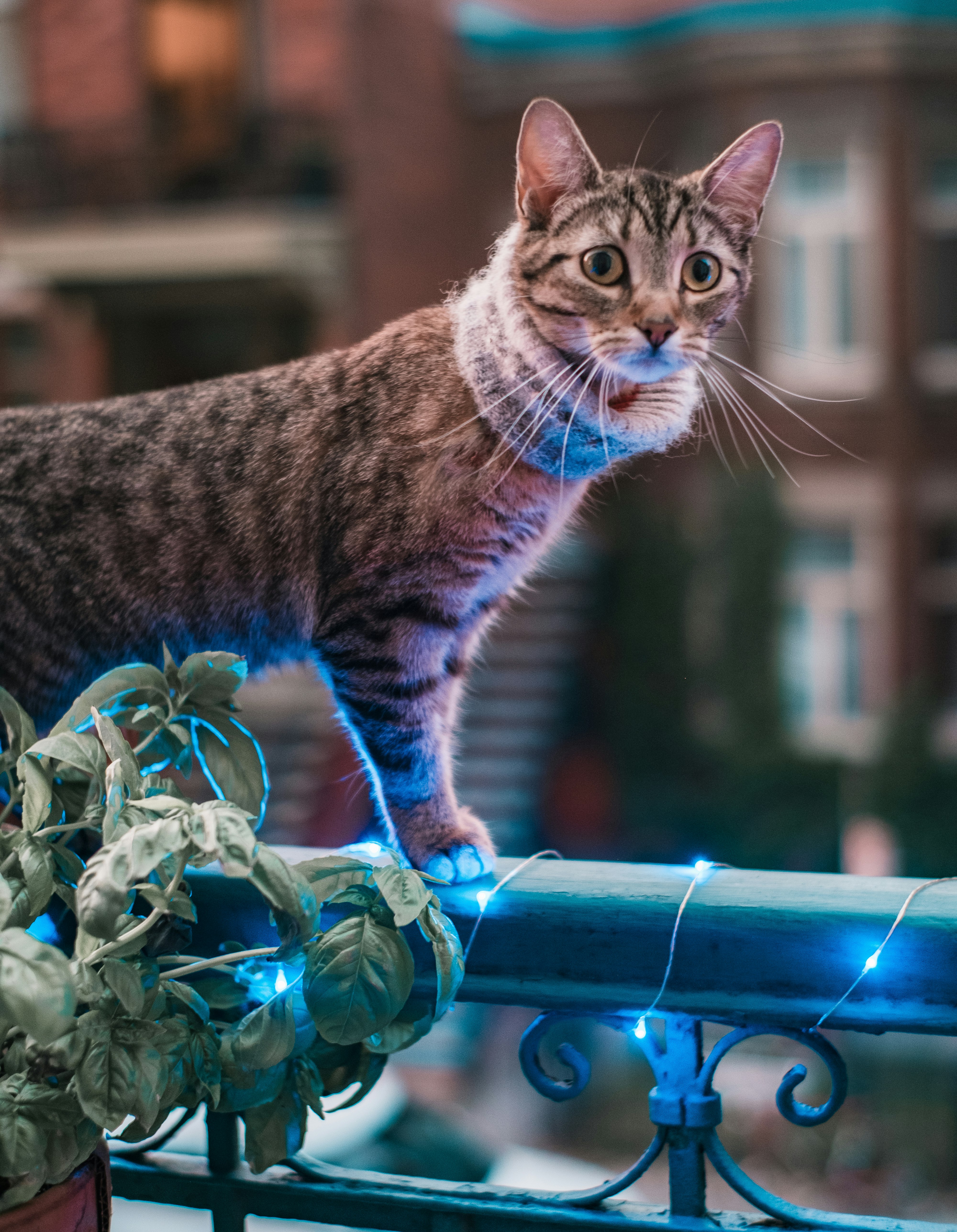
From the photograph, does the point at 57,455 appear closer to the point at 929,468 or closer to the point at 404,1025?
the point at 404,1025

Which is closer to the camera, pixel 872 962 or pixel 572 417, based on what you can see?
pixel 872 962

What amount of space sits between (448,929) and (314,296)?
201 inches

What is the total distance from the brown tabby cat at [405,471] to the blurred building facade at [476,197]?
4.33 m

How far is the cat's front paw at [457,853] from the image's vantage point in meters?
0.92

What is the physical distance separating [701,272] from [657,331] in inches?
3.8

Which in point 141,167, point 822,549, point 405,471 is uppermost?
point 141,167

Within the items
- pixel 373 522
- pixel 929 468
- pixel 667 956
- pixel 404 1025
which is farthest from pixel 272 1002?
pixel 929 468

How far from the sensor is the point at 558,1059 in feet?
2.55

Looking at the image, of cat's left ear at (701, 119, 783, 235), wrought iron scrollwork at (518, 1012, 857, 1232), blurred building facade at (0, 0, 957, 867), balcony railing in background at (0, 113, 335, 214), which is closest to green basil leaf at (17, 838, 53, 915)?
wrought iron scrollwork at (518, 1012, 857, 1232)

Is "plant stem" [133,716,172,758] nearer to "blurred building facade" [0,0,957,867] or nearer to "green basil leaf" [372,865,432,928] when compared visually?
"green basil leaf" [372,865,432,928]

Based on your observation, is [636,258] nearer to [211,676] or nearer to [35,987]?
[211,676]

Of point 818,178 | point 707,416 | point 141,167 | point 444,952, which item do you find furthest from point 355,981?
point 818,178

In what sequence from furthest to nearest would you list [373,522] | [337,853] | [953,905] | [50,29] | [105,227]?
[50,29], [105,227], [373,522], [337,853], [953,905]

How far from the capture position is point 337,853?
843 mm
